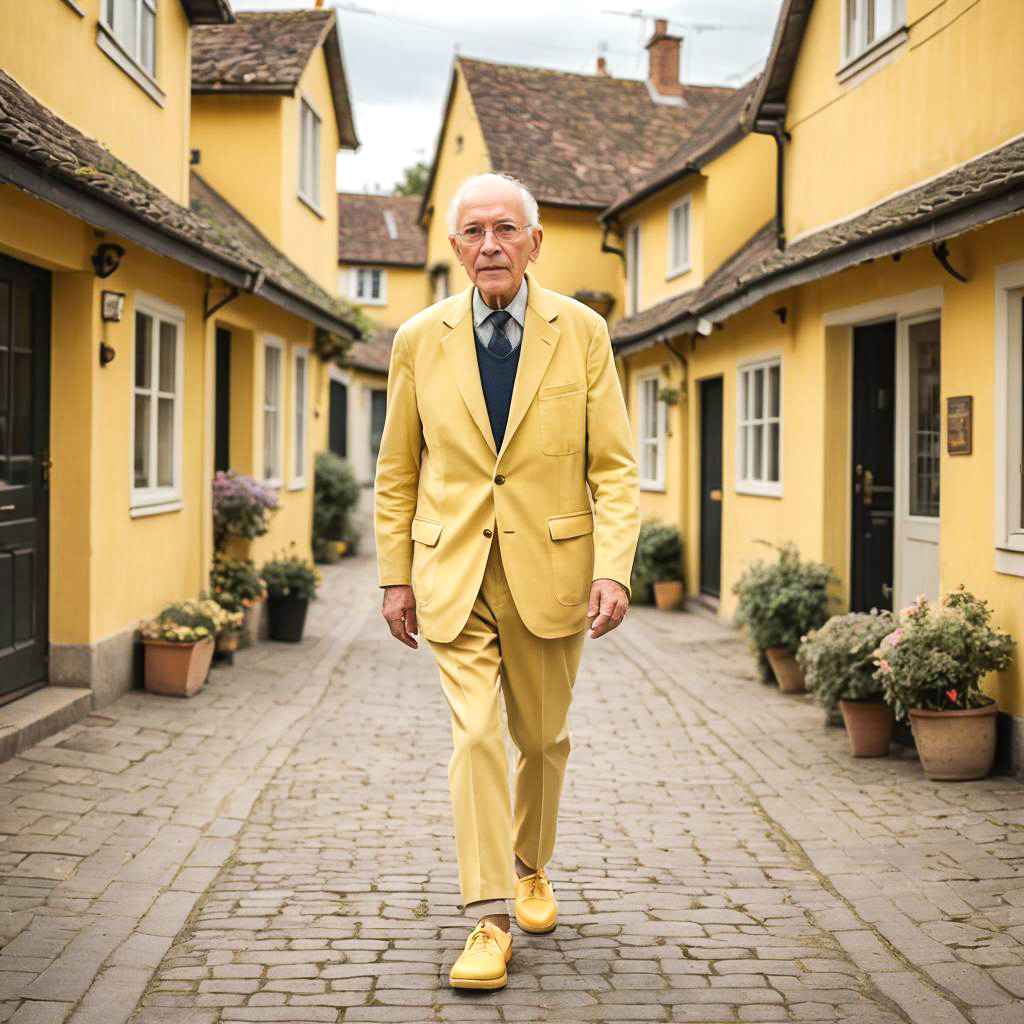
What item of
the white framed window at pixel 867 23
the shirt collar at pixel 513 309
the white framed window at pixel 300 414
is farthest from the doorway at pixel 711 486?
the shirt collar at pixel 513 309

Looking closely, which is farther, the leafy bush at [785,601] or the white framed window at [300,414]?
the white framed window at [300,414]

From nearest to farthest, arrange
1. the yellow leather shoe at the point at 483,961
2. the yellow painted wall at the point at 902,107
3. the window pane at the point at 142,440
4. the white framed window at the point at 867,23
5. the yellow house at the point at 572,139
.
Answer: the yellow leather shoe at the point at 483,961 → the yellow painted wall at the point at 902,107 → the white framed window at the point at 867,23 → the window pane at the point at 142,440 → the yellow house at the point at 572,139

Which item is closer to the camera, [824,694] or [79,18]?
[824,694]

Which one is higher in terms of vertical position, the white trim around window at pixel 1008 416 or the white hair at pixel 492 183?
the white hair at pixel 492 183

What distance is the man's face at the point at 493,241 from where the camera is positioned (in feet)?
13.1

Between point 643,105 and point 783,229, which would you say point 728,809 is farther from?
point 643,105

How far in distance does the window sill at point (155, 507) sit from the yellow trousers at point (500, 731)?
5.31 metres

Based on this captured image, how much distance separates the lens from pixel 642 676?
404 inches

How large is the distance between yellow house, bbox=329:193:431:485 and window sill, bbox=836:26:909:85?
26674mm

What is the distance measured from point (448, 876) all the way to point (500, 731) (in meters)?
1.34

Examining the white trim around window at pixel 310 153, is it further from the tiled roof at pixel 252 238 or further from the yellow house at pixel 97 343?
the yellow house at pixel 97 343

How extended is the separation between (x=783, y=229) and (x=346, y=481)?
380 inches

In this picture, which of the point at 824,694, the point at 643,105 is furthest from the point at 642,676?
the point at 643,105

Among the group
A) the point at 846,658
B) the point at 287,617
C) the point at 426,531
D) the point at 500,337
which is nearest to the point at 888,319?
the point at 846,658
